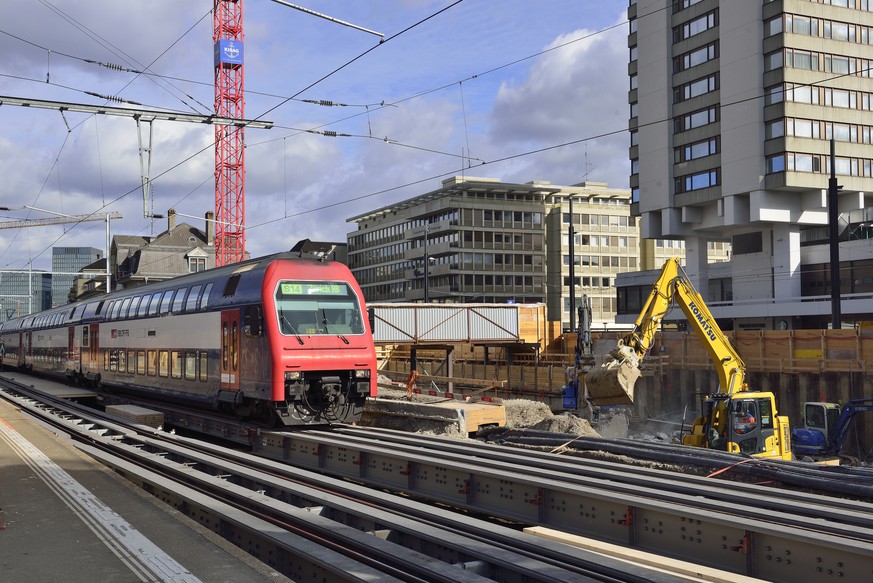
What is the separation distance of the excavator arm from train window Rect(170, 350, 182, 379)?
36.6 ft

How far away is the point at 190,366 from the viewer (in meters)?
21.4

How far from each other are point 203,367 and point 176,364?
2.34m

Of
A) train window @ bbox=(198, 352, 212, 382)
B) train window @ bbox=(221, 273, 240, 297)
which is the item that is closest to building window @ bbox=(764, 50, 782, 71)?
train window @ bbox=(221, 273, 240, 297)

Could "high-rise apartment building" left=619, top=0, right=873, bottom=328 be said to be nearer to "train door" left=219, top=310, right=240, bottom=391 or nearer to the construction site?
the construction site

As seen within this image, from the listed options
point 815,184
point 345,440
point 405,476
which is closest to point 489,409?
point 345,440

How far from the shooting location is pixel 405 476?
1362 cm

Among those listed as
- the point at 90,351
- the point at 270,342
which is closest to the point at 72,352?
the point at 90,351

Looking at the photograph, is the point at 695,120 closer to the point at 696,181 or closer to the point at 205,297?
the point at 696,181

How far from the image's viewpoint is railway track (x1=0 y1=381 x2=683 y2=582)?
25.2ft

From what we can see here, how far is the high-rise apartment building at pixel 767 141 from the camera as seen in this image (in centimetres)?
5616

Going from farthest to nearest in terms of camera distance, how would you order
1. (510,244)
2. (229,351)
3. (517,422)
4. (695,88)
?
(510,244) < (695,88) < (517,422) < (229,351)

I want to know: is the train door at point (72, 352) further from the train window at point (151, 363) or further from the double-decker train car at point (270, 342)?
the double-decker train car at point (270, 342)

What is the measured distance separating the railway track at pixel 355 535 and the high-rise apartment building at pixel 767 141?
49538 mm

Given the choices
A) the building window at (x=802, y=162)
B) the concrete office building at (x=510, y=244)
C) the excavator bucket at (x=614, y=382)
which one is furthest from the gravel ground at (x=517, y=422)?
the concrete office building at (x=510, y=244)
